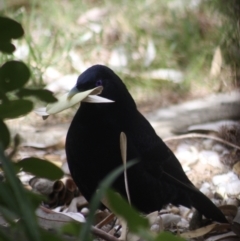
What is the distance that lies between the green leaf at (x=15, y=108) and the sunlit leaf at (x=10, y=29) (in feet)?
0.45

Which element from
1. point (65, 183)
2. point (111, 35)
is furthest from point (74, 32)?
point (65, 183)

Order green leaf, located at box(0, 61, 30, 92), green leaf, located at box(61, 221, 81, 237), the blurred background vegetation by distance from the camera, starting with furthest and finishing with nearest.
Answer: the blurred background vegetation < green leaf, located at box(0, 61, 30, 92) < green leaf, located at box(61, 221, 81, 237)

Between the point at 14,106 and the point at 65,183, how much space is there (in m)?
2.39

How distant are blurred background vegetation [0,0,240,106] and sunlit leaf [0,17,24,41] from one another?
3.40 meters

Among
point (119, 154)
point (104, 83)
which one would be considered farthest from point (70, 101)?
point (104, 83)

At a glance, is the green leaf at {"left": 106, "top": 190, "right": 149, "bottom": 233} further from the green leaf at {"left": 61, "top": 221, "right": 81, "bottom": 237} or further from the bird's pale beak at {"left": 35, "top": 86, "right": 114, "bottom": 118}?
the bird's pale beak at {"left": 35, "top": 86, "right": 114, "bottom": 118}

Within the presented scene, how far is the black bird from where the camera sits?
317 cm

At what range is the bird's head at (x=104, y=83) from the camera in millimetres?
3256

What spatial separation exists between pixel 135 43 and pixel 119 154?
2.95m

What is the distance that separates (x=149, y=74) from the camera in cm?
553

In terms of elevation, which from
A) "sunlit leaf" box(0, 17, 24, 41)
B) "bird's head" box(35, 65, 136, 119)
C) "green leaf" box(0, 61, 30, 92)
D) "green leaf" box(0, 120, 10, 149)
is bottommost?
"bird's head" box(35, 65, 136, 119)

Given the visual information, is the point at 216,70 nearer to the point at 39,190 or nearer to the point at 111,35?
the point at 111,35

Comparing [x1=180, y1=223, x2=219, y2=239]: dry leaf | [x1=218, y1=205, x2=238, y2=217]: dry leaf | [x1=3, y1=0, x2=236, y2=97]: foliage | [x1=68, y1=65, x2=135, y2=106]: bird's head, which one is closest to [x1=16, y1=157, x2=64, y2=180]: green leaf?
[x1=180, y1=223, x2=219, y2=239]: dry leaf

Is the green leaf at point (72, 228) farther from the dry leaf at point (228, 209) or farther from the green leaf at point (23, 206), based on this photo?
the dry leaf at point (228, 209)
